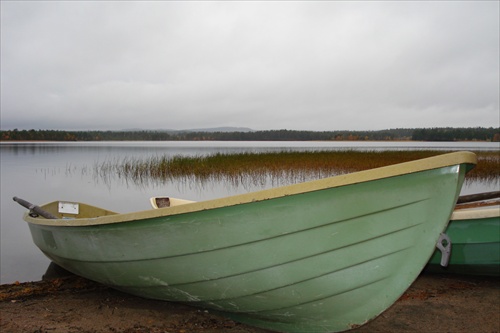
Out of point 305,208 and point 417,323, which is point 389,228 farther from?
point 417,323

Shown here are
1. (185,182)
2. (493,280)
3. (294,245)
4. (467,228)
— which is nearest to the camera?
Result: (294,245)

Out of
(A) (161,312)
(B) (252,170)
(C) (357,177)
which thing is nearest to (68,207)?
(A) (161,312)

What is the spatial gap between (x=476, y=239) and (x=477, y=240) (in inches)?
0.5

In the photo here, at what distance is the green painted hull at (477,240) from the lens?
3760mm

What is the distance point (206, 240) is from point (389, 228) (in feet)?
3.98

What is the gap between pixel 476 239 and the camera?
387 centimetres

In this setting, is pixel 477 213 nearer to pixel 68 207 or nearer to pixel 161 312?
pixel 161 312

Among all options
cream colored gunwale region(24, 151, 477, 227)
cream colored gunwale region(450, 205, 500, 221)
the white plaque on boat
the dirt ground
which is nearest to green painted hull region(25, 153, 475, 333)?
cream colored gunwale region(24, 151, 477, 227)

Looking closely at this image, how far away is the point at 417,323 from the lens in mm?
3400

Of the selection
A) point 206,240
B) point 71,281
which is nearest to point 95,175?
point 71,281

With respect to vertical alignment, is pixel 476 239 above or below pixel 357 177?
below

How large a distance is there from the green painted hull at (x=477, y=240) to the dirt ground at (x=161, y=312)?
31 cm

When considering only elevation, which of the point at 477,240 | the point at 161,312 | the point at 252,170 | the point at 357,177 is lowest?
the point at 161,312

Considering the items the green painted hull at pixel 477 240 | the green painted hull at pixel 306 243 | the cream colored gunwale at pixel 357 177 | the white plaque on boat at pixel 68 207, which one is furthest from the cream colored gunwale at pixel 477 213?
the white plaque on boat at pixel 68 207
